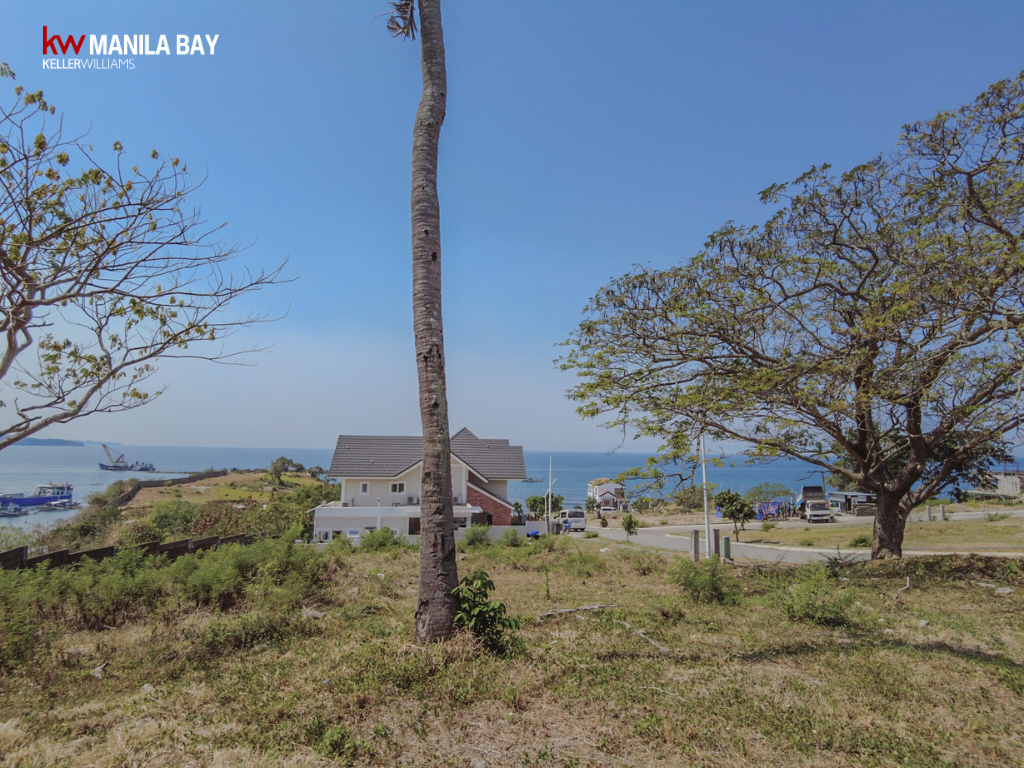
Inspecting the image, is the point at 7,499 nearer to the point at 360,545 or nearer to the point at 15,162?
the point at 360,545

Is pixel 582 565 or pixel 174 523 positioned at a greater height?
pixel 582 565

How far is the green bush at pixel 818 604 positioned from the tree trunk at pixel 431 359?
18.5ft

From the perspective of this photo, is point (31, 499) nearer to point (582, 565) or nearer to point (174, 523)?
point (174, 523)

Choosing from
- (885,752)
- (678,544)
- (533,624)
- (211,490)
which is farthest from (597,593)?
(211,490)

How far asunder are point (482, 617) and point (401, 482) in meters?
26.4

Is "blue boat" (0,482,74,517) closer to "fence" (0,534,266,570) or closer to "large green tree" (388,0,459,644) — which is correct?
"fence" (0,534,266,570)

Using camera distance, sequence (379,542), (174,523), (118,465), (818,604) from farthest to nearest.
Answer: (118,465)
(174,523)
(379,542)
(818,604)

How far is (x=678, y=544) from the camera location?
100.0 ft

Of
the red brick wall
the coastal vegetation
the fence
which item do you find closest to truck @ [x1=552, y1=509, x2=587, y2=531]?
the red brick wall

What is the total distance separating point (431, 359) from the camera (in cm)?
659

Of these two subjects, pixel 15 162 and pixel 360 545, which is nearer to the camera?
pixel 15 162

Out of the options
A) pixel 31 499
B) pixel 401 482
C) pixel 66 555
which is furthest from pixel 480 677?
pixel 31 499

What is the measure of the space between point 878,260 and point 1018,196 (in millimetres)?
2600

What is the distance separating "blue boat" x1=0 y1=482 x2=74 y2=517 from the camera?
50.0 metres
